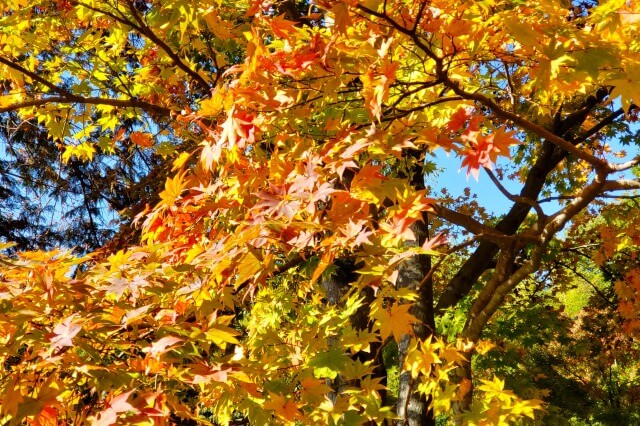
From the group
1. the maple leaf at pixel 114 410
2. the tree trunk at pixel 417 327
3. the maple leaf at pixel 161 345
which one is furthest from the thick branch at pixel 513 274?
the maple leaf at pixel 114 410

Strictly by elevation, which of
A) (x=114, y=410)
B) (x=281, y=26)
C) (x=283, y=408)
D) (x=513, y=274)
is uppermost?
(x=281, y=26)

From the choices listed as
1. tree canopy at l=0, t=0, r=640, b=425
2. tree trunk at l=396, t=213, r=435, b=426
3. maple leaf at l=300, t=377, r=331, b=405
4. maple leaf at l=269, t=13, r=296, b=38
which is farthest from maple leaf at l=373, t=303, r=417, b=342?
tree trunk at l=396, t=213, r=435, b=426

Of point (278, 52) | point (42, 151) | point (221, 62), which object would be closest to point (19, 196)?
point (42, 151)

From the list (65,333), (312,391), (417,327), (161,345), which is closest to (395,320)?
(312,391)

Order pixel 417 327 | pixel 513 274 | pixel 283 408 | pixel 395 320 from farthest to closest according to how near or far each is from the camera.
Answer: pixel 417 327 → pixel 513 274 → pixel 283 408 → pixel 395 320

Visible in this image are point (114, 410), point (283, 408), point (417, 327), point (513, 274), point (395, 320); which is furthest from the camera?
point (417, 327)

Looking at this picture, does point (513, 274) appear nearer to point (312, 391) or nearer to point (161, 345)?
point (312, 391)

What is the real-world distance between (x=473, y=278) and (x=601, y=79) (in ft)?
10.6

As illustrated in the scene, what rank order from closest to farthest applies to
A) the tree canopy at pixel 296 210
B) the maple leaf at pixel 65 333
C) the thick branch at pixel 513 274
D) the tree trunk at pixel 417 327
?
the maple leaf at pixel 65 333, the tree canopy at pixel 296 210, the thick branch at pixel 513 274, the tree trunk at pixel 417 327

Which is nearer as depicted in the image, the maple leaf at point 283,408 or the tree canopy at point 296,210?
the tree canopy at point 296,210

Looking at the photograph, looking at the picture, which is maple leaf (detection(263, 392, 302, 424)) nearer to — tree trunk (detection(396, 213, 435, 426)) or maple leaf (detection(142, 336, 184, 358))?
maple leaf (detection(142, 336, 184, 358))

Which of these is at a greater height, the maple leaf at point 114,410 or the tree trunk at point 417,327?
the tree trunk at point 417,327

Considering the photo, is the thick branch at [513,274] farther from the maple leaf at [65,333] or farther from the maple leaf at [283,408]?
the maple leaf at [65,333]

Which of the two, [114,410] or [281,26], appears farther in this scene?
[281,26]
